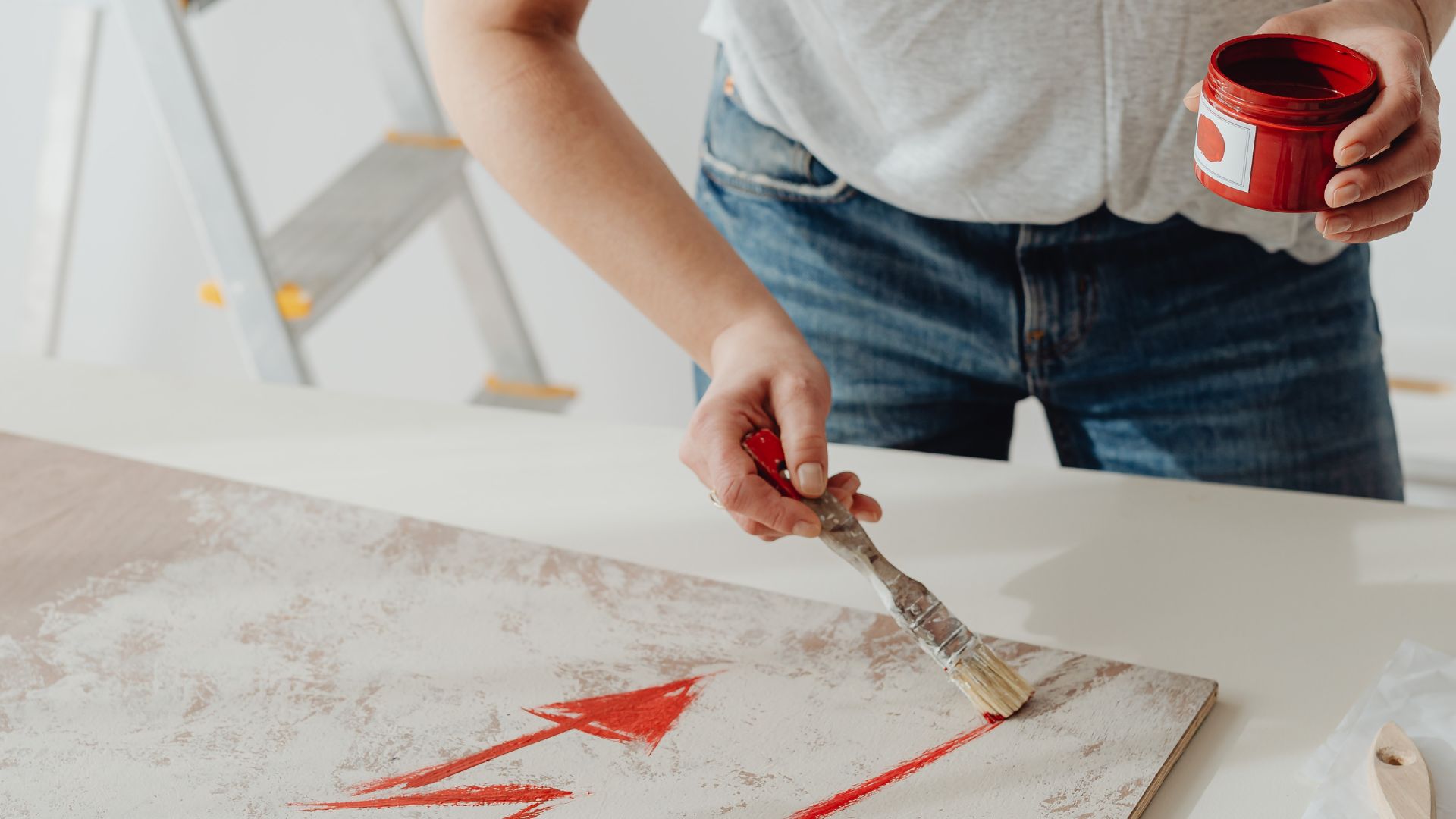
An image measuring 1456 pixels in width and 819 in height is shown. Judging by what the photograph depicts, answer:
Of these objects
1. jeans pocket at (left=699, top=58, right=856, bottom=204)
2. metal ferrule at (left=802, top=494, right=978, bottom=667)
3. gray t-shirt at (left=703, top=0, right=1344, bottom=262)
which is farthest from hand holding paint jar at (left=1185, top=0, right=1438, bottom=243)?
jeans pocket at (left=699, top=58, right=856, bottom=204)

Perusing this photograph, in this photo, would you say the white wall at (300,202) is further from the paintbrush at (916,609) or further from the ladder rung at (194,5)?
the paintbrush at (916,609)

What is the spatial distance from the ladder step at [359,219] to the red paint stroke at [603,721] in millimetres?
817

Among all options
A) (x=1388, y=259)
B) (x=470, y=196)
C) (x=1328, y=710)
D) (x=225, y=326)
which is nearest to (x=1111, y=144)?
(x=1328, y=710)

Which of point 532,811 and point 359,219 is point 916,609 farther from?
point 359,219

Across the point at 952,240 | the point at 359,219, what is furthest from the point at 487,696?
the point at 359,219

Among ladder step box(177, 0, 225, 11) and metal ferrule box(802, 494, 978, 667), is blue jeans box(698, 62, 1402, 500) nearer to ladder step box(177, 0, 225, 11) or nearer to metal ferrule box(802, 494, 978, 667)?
metal ferrule box(802, 494, 978, 667)

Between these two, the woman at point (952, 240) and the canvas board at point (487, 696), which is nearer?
the canvas board at point (487, 696)

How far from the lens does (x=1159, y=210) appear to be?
82 cm

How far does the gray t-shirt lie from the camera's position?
0.75m

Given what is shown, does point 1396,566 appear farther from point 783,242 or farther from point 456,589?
point 456,589

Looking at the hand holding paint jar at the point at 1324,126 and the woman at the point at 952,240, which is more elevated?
the hand holding paint jar at the point at 1324,126

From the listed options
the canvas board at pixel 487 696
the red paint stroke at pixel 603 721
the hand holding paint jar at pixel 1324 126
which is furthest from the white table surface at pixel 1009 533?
the hand holding paint jar at pixel 1324 126

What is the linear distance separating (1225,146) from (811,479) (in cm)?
26

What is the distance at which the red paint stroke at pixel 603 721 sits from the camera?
648mm
